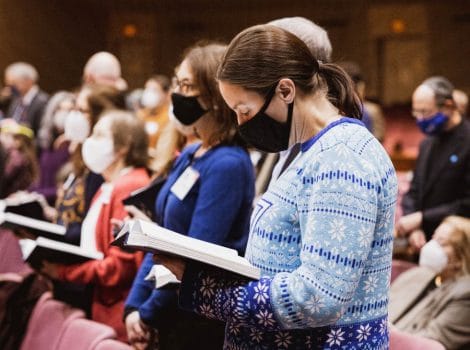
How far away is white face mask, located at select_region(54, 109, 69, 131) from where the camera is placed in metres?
6.02

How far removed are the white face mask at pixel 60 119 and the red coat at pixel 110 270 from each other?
10.4ft

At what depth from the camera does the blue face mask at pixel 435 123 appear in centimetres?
420

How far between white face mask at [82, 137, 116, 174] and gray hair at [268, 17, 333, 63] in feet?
3.77

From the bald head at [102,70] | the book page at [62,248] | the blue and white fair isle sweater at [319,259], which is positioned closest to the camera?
the blue and white fair isle sweater at [319,259]

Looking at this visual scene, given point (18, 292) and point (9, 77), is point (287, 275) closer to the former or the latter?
point (18, 292)

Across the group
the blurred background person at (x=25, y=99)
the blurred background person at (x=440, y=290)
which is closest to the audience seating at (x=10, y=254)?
the blurred background person at (x=440, y=290)

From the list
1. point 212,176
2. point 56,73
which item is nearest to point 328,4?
point 56,73

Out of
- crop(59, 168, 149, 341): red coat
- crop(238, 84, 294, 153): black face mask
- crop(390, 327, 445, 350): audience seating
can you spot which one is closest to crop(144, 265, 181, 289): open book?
crop(238, 84, 294, 153): black face mask

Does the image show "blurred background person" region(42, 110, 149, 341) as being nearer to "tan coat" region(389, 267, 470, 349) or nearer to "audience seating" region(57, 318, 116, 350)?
"audience seating" region(57, 318, 116, 350)

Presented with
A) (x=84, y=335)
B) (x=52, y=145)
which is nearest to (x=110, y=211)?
(x=84, y=335)

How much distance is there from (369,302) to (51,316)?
1.66m

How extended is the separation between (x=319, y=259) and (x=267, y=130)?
30 cm

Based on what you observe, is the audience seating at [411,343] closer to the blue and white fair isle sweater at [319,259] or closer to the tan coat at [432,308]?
the blue and white fair isle sweater at [319,259]

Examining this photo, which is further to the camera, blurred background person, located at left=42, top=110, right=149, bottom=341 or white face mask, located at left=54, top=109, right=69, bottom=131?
white face mask, located at left=54, top=109, right=69, bottom=131
